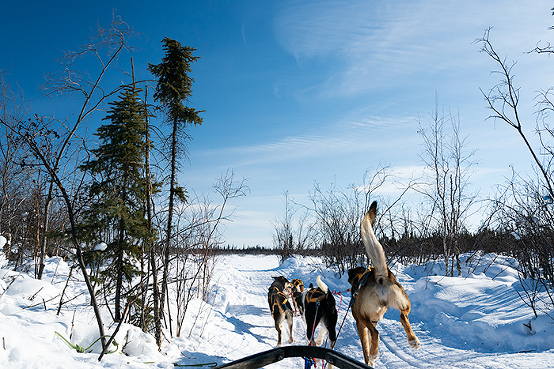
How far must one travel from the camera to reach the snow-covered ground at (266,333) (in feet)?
11.6

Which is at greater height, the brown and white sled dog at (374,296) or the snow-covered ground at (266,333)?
the brown and white sled dog at (374,296)

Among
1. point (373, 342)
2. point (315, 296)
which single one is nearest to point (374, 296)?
point (373, 342)

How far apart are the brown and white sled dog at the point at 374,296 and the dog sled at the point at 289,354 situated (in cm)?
123

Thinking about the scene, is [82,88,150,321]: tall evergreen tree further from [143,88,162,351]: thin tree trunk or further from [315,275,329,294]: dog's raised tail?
[315,275,329,294]: dog's raised tail

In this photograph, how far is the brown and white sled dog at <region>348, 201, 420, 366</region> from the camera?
2.60 meters

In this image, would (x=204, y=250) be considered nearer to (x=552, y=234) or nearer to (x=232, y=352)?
(x=232, y=352)

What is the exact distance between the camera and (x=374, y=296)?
2.77 metres

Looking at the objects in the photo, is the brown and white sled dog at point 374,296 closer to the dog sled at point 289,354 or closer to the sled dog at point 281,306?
the dog sled at point 289,354

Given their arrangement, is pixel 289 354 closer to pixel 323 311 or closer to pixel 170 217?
pixel 323 311

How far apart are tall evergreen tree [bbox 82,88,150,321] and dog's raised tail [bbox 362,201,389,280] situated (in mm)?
4309

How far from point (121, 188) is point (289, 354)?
5.17 meters

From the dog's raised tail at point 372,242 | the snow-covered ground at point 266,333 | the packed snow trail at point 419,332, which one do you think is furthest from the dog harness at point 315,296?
the dog's raised tail at point 372,242

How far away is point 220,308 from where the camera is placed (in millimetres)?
9695

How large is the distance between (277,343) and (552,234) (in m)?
5.97
